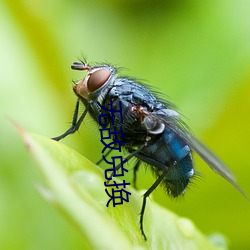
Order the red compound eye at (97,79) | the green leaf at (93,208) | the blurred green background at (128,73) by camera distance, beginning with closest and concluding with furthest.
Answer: the green leaf at (93,208) → the red compound eye at (97,79) → the blurred green background at (128,73)

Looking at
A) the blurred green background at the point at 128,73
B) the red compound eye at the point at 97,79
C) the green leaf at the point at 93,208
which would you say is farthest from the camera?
the blurred green background at the point at 128,73

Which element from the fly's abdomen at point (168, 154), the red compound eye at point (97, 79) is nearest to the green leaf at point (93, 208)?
the fly's abdomen at point (168, 154)

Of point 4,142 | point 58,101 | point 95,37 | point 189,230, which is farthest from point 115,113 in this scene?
point 95,37

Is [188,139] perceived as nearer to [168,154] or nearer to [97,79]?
[168,154]

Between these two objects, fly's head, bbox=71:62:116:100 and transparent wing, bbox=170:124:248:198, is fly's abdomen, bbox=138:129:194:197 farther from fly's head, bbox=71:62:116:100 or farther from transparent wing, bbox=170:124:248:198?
fly's head, bbox=71:62:116:100

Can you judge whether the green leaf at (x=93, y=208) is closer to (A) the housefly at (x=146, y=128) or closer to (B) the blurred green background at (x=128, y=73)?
(A) the housefly at (x=146, y=128)

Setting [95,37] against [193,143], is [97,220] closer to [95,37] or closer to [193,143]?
[193,143]

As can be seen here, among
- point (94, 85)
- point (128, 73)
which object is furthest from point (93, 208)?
point (128, 73)
